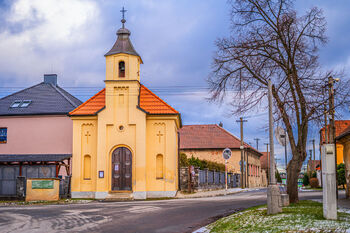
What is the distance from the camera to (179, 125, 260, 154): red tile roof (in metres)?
56.3

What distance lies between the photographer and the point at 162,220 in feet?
47.2

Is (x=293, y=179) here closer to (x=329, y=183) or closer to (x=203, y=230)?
(x=329, y=183)

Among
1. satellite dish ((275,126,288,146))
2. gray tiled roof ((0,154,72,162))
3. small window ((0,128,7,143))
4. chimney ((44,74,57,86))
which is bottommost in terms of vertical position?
gray tiled roof ((0,154,72,162))

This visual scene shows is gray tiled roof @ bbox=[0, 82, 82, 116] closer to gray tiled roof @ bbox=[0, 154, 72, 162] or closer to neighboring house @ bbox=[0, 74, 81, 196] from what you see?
neighboring house @ bbox=[0, 74, 81, 196]

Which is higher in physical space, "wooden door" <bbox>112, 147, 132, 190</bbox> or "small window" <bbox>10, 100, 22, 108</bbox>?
"small window" <bbox>10, 100, 22, 108</bbox>

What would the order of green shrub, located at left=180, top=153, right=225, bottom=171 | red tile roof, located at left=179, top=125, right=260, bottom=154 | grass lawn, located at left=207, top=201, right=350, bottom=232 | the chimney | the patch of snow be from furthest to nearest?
red tile roof, located at left=179, top=125, right=260, bottom=154
the chimney
green shrub, located at left=180, top=153, right=225, bottom=171
the patch of snow
grass lawn, located at left=207, top=201, right=350, bottom=232

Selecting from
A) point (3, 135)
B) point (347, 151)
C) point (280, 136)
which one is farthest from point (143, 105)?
point (280, 136)

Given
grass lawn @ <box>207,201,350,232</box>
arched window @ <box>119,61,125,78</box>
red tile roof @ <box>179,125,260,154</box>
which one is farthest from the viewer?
red tile roof @ <box>179,125,260,154</box>

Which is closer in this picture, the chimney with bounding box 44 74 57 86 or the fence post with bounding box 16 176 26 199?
the fence post with bounding box 16 176 26 199

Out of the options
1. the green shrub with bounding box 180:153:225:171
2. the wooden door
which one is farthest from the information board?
the green shrub with bounding box 180:153:225:171

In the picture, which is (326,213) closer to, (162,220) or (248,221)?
(248,221)

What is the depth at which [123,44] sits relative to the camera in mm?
30531

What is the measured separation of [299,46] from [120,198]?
615 inches

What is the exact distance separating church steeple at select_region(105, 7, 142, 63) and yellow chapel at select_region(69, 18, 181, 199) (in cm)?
7
